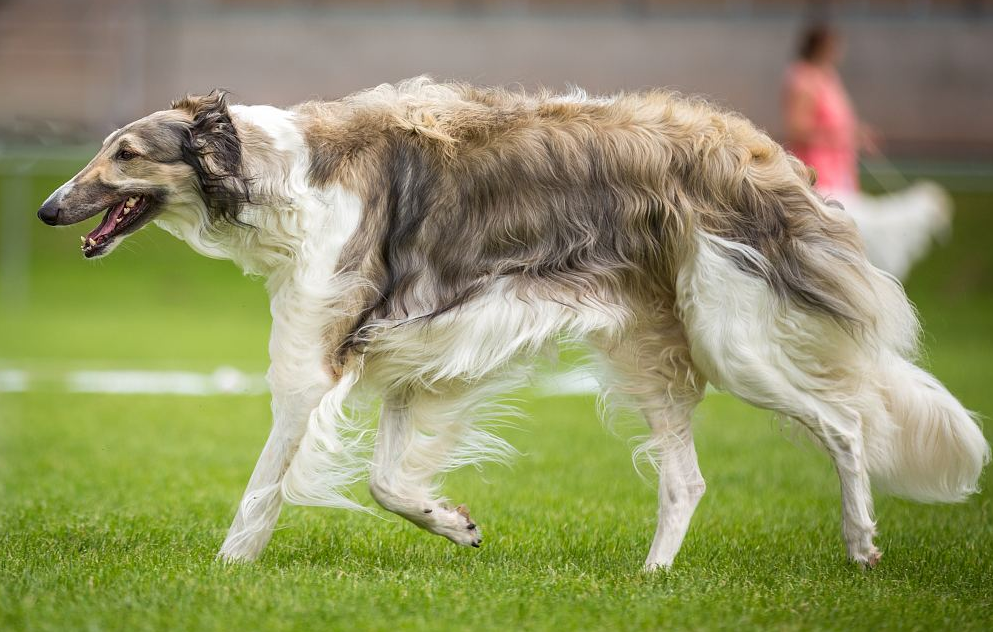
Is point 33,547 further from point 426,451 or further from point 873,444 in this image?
point 873,444

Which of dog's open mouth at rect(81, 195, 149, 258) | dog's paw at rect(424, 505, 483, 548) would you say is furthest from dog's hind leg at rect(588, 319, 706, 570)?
dog's open mouth at rect(81, 195, 149, 258)

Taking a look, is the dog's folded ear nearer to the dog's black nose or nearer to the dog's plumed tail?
the dog's black nose

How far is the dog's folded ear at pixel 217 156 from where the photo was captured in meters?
5.41

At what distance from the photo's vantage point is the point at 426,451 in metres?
5.77

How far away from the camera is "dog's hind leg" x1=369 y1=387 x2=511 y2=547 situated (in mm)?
5676

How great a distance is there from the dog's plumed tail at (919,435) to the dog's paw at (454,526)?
1891 mm

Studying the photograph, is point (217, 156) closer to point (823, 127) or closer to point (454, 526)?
point (454, 526)

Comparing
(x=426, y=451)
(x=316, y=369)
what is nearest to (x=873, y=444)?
(x=426, y=451)

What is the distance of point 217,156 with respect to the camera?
5410 mm

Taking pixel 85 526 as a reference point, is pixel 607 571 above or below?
above

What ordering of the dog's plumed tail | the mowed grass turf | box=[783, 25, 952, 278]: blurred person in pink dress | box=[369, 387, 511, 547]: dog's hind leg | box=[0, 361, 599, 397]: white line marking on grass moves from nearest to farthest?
1. the mowed grass turf
2. box=[369, 387, 511, 547]: dog's hind leg
3. the dog's plumed tail
4. box=[783, 25, 952, 278]: blurred person in pink dress
5. box=[0, 361, 599, 397]: white line marking on grass

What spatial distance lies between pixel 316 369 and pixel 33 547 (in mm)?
1571

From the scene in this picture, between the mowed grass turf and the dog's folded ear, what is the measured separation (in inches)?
55.2

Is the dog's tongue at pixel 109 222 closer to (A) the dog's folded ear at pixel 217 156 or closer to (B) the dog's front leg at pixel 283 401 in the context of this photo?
(A) the dog's folded ear at pixel 217 156
